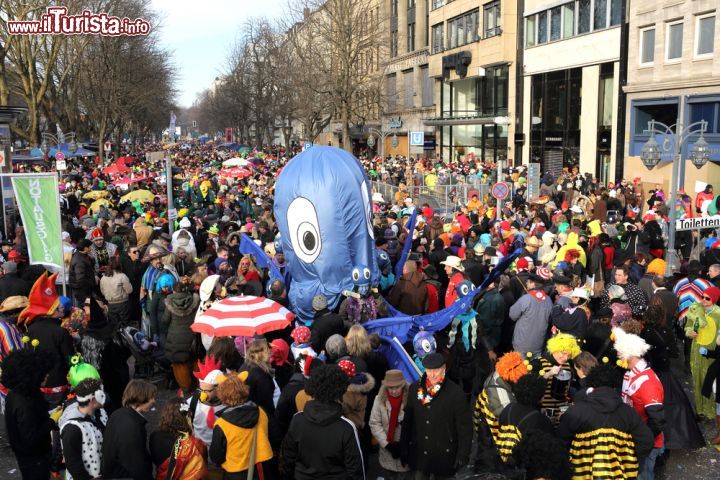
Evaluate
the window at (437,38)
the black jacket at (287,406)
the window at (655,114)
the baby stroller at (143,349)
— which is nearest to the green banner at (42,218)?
the baby stroller at (143,349)

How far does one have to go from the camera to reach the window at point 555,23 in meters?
32.5

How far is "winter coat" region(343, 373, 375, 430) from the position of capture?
19.0 ft

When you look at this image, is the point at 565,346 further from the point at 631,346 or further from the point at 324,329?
the point at 324,329

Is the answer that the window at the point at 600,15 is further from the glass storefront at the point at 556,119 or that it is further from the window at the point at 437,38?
the window at the point at 437,38

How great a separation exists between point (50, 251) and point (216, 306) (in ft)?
11.1

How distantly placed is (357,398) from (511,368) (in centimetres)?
134

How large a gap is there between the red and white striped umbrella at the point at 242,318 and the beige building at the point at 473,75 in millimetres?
31808

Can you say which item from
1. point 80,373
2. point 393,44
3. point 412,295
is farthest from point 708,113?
point 393,44

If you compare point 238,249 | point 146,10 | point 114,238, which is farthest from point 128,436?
point 146,10

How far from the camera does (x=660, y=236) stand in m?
12.8

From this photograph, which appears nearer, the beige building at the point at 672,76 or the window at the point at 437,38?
the beige building at the point at 672,76

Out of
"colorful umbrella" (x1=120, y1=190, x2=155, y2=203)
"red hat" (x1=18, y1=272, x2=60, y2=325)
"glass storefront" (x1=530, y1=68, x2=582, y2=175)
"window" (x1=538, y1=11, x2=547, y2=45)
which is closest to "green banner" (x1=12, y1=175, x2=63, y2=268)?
"red hat" (x1=18, y1=272, x2=60, y2=325)

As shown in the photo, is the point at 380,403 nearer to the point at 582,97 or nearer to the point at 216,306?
the point at 216,306

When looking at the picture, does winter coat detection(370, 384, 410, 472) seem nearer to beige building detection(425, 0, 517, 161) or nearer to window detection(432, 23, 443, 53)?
beige building detection(425, 0, 517, 161)
